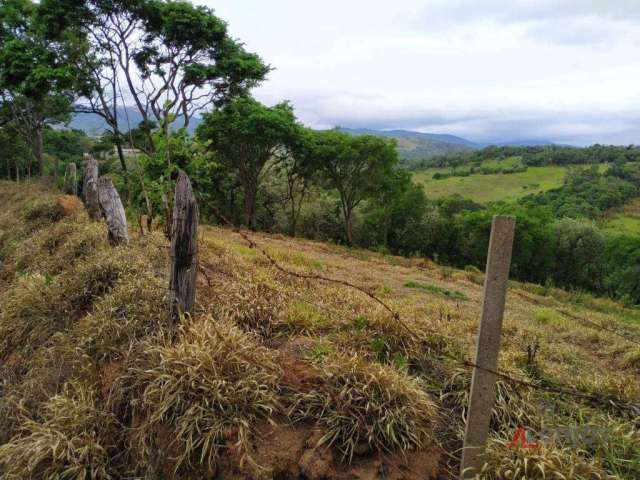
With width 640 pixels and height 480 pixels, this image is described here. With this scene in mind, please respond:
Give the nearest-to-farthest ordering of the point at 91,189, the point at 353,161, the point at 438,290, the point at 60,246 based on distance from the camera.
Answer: the point at 60,246 < the point at 91,189 < the point at 438,290 < the point at 353,161

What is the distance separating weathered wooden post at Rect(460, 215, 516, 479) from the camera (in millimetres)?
2436

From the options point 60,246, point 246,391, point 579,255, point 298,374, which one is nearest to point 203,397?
point 246,391

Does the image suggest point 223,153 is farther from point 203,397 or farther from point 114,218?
point 203,397

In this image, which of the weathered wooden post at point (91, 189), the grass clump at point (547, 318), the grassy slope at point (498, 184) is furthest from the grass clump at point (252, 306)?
the grassy slope at point (498, 184)

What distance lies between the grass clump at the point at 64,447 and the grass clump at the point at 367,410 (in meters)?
1.58

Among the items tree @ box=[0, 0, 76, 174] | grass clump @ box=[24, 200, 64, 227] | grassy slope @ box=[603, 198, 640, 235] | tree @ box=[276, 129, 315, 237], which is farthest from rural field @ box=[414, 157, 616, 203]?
grass clump @ box=[24, 200, 64, 227]

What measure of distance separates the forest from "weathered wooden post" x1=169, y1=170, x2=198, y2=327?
65cm

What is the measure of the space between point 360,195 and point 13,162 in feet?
79.9

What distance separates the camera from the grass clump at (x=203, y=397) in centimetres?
297

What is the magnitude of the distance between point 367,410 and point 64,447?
2.33 metres

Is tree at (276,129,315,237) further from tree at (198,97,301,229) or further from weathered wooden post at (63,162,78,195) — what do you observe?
weathered wooden post at (63,162,78,195)

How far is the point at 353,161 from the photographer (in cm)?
2877

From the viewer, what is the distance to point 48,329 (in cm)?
507

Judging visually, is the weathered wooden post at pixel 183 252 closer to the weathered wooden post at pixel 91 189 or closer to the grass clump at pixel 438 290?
the weathered wooden post at pixel 91 189
